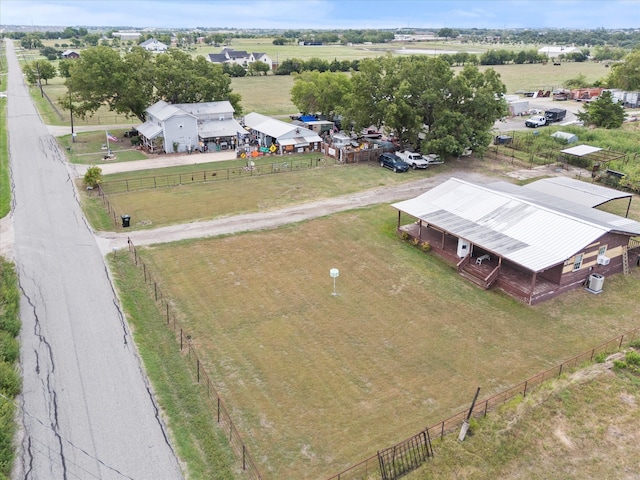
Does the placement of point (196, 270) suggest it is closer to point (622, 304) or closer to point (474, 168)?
point (622, 304)

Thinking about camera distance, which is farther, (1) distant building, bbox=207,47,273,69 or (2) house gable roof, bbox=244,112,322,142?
(1) distant building, bbox=207,47,273,69

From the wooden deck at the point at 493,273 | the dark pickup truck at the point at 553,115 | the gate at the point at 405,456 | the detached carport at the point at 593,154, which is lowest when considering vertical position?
the gate at the point at 405,456

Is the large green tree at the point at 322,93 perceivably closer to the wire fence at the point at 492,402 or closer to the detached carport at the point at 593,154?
the detached carport at the point at 593,154

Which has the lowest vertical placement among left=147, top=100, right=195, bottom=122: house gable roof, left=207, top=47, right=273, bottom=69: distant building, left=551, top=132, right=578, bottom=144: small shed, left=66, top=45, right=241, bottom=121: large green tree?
left=551, top=132, right=578, bottom=144: small shed

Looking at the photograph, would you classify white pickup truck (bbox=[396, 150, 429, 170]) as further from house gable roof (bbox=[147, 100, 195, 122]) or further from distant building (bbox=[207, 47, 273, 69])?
distant building (bbox=[207, 47, 273, 69])

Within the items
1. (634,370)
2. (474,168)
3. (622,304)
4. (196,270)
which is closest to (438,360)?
(634,370)

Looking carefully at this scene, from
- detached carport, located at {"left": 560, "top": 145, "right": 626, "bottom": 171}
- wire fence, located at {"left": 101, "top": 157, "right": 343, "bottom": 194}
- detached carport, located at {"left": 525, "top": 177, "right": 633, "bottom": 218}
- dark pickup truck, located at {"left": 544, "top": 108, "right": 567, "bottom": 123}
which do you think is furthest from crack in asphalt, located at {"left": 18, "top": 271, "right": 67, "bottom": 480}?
dark pickup truck, located at {"left": 544, "top": 108, "right": 567, "bottom": 123}

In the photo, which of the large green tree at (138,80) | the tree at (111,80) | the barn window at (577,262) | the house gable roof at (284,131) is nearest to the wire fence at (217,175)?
the house gable roof at (284,131)
